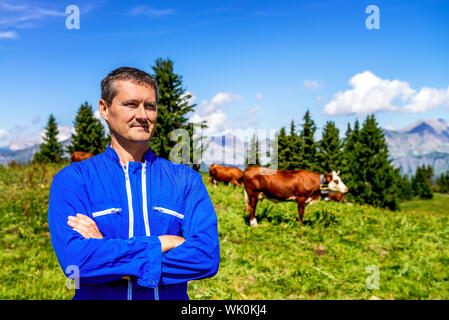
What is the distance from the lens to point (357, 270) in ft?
26.1

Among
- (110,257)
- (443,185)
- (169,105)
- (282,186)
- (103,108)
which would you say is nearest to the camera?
(110,257)

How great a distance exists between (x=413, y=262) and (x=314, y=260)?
270cm

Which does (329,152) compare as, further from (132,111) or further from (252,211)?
(132,111)

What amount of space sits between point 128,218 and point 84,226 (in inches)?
10.9

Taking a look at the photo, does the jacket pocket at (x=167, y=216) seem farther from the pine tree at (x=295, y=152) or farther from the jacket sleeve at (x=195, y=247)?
the pine tree at (x=295, y=152)

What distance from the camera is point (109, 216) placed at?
6.98ft

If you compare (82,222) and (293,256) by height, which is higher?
(82,222)

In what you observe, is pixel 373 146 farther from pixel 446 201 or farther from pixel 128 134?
pixel 446 201

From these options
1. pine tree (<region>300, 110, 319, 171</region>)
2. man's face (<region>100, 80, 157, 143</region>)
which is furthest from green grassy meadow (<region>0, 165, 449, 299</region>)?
pine tree (<region>300, 110, 319, 171</region>)

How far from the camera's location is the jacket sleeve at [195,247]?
208cm

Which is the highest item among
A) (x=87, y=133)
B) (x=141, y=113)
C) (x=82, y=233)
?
(x=87, y=133)

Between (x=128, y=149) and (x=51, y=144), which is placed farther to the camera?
(x=51, y=144)

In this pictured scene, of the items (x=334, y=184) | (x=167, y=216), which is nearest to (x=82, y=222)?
(x=167, y=216)

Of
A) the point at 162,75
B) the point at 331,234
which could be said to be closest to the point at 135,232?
the point at 331,234
